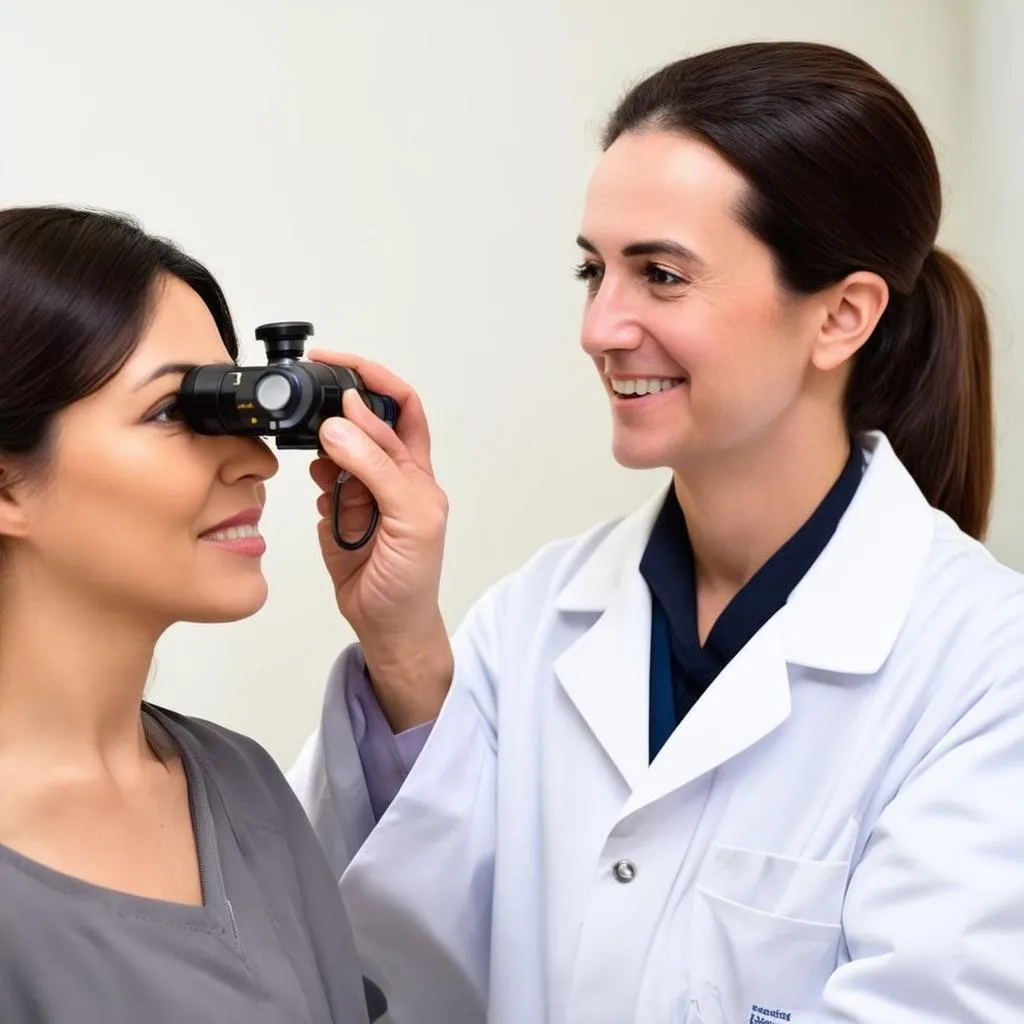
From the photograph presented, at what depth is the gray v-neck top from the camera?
904 millimetres

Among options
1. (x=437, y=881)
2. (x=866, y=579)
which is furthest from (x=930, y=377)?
(x=437, y=881)

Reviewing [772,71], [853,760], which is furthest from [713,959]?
[772,71]

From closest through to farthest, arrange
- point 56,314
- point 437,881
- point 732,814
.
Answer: point 56,314
point 732,814
point 437,881

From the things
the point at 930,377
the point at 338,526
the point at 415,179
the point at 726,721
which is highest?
the point at 415,179

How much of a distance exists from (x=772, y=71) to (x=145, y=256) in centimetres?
64

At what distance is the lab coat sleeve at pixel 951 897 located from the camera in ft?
3.48

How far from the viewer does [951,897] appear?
107 centimetres

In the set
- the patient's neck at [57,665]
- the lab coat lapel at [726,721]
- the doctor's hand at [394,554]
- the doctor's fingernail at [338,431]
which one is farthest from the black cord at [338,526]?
the lab coat lapel at [726,721]

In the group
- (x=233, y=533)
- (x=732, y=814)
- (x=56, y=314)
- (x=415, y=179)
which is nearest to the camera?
(x=56, y=314)

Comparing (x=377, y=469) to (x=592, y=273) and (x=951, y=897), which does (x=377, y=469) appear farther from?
(x=951, y=897)

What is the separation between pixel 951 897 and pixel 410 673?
554mm

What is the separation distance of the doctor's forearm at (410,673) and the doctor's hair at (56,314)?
433mm

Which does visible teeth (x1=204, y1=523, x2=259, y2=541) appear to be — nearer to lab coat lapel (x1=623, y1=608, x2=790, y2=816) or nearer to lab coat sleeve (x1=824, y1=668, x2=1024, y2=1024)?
lab coat lapel (x1=623, y1=608, x2=790, y2=816)

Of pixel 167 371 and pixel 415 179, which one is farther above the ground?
pixel 415 179
